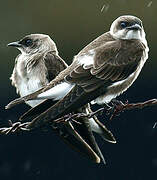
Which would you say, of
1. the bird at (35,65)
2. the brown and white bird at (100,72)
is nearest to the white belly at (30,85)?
the bird at (35,65)

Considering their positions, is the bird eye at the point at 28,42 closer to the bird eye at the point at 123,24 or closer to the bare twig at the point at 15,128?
the bird eye at the point at 123,24

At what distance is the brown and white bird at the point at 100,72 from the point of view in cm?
267

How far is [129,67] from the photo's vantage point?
302 centimetres

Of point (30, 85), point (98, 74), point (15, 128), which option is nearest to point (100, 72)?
point (98, 74)

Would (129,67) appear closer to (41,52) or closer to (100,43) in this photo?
(100,43)

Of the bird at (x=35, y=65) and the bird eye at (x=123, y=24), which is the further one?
the bird at (x=35, y=65)

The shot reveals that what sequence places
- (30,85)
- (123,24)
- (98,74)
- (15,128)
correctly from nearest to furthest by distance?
(15,128) → (98,74) → (123,24) → (30,85)

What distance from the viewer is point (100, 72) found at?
2.83 meters

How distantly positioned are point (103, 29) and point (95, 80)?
3.13 meters

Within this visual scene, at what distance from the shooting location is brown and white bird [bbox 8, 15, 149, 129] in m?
2.67

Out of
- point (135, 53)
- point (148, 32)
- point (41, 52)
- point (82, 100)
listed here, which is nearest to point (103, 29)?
point (148, 32)

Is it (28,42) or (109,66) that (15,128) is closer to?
(109,66)

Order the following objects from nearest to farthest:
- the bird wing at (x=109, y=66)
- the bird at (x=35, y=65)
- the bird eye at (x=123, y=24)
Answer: the bird wing at (x=109, y=66) < the bird eye at (x=123, y=24) < the bird at (x=35, y=65)

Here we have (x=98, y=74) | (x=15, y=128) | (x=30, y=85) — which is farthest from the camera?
(x=30, y=85)
